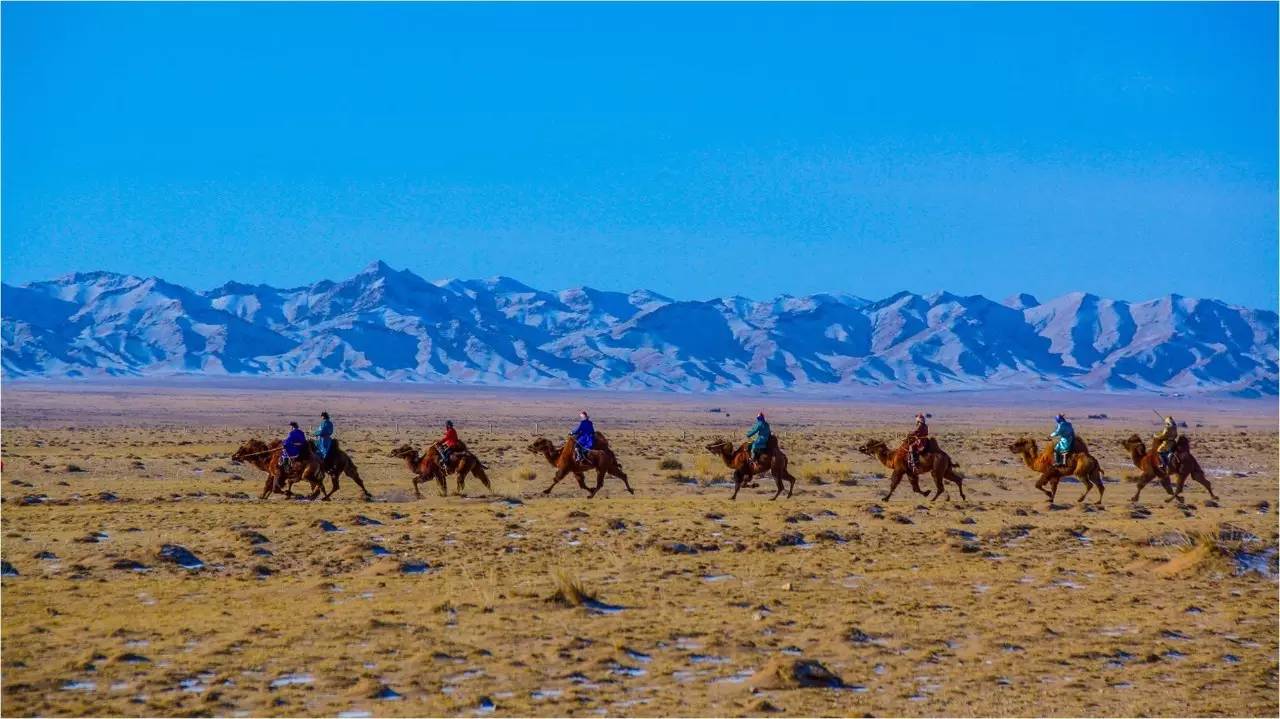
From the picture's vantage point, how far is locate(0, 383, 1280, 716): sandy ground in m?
12.5

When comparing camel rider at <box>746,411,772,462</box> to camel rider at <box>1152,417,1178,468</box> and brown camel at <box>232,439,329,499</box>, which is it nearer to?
camel rider at <box>1152,417,1178,468</box>

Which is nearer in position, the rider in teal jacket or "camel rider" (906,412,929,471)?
"camel rider" (906,412,929,471)

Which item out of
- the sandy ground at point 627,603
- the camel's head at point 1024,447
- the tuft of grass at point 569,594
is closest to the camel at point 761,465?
the sandy ground at point 627,603

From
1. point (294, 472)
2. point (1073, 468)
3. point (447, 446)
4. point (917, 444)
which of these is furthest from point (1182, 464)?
point (294, 472)

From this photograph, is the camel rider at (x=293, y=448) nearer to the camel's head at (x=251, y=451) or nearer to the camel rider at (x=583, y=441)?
the camel's head at (x=251, y=451)

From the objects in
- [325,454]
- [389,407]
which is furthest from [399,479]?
[389,407]

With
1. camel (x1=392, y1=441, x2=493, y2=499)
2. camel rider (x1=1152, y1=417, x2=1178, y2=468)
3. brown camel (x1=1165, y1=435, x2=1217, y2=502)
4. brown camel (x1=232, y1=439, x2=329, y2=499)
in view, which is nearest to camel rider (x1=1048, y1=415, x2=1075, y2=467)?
camel rider (x1=1152, y1=417, x2=1178, y2=468)

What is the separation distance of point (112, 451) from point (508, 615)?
3206 centimetres

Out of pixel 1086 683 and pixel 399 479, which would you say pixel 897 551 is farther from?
pixel 399 479

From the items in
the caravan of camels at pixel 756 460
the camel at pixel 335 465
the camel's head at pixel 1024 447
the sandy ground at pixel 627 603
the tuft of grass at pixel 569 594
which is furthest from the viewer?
the camel's head at pixel 1024 447

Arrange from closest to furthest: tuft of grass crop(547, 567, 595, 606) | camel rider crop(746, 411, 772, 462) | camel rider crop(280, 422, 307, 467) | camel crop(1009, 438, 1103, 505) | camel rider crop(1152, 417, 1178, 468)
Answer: tuft of grass crop(547, 567, 595, 606), camel rider crop(280, 422, 307, 467), camel crop(1009, 438, 1103, 505), camel rider crop(746, 411, 772, 462), camel rider crop(1152, 417, 1178, 468)

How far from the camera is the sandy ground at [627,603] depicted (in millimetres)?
12547

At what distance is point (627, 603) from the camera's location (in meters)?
16.5

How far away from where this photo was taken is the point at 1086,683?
523 inches
